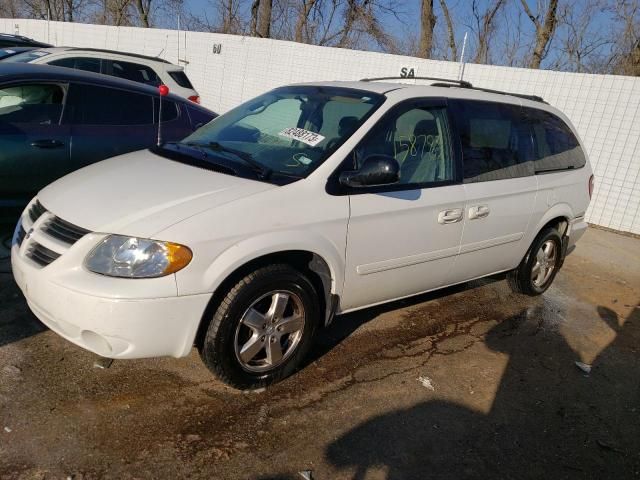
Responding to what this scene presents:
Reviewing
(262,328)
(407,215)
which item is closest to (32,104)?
(262,328)

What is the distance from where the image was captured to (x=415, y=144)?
3850 mm

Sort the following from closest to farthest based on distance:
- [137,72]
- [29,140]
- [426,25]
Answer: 1. [29,140]
2. [137,72]
3. [426,25]

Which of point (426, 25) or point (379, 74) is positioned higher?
point (426, 25)

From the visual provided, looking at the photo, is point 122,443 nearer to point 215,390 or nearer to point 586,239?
point 215,390

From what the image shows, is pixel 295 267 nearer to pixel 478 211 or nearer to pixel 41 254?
pixel 41 254

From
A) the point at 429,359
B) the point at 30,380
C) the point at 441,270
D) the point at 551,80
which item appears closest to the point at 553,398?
the point at 429,359

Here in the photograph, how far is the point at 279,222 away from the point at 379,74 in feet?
30.3

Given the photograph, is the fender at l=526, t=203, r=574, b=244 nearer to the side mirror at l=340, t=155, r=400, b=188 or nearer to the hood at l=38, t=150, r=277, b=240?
the side mirror at l=340, t=155, r=400, b=188

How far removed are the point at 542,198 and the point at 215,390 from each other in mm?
3197

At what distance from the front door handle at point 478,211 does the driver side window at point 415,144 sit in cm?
30

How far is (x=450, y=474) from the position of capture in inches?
109

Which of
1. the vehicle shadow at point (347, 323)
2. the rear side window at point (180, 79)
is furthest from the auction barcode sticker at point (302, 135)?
the rear side window at point (180, 79)

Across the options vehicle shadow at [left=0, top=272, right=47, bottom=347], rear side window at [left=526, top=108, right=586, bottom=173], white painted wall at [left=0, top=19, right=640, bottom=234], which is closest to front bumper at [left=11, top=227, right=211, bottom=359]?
vehicle shadow at [left=0, top=272, right=47, bottom=347]

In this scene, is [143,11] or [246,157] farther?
[143,11]
